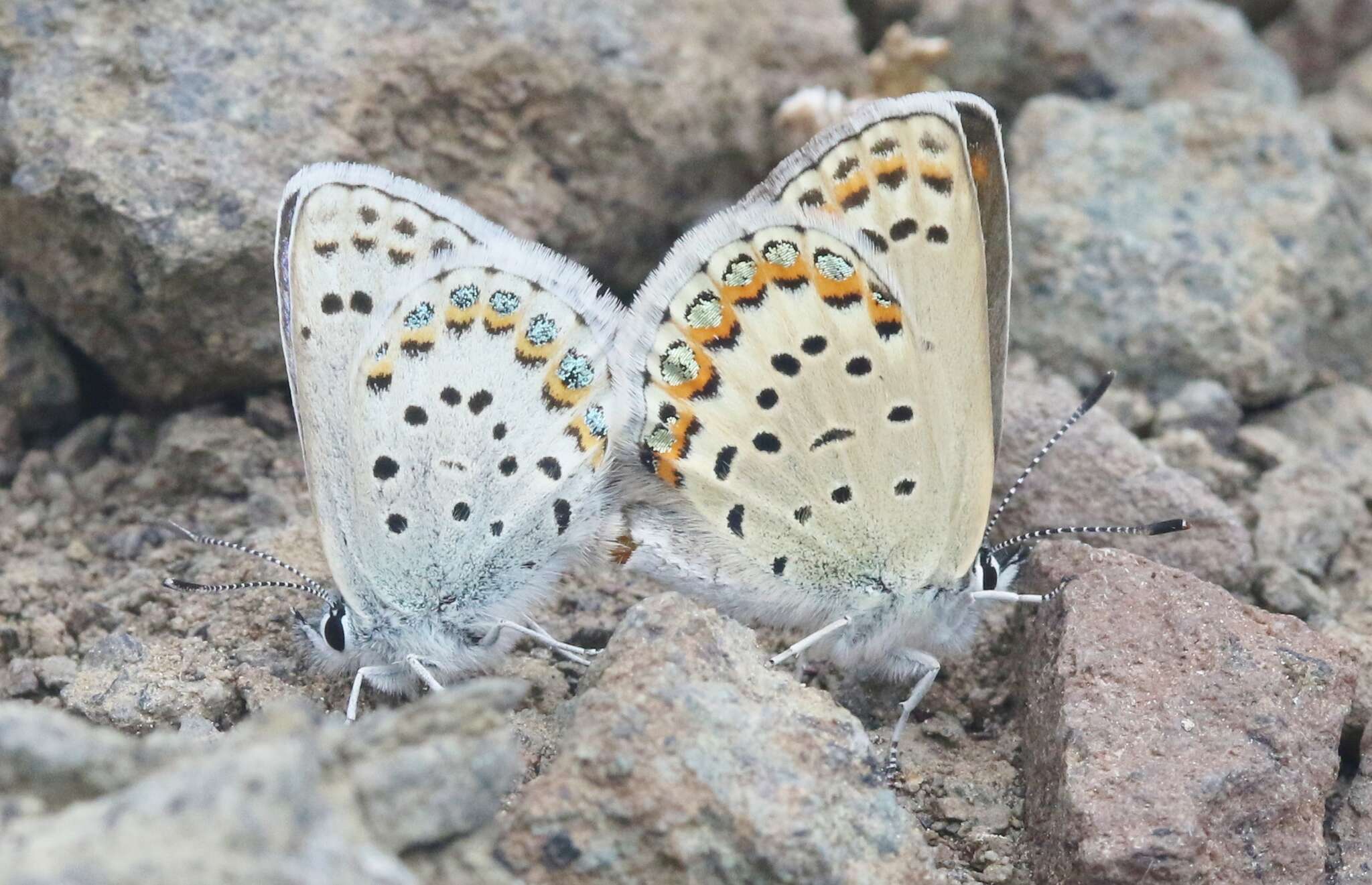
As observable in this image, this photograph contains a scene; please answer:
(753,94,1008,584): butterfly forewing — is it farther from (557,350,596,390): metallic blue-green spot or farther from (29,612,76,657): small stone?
(29,612,76,657): small stone

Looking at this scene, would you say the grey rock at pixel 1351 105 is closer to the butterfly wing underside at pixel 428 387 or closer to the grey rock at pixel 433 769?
the butterfly wing underside at pixel 428 387

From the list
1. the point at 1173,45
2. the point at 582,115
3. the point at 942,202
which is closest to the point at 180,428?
the point at 582,115

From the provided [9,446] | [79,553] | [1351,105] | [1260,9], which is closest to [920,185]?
[79,553]

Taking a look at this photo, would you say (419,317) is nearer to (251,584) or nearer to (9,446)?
(251,584)

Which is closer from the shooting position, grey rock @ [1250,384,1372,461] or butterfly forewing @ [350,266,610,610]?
butterfly forewing @ [350,266,610,610]

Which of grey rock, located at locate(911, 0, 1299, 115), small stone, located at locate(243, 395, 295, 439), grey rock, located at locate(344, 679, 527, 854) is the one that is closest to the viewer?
grey rock, located at locate(344, 679, 527, 854)

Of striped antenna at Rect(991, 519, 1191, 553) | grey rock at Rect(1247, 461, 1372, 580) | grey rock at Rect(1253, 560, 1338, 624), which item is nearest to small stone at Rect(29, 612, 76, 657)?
striped antenna at Rect(991, 519, 1191, 553)

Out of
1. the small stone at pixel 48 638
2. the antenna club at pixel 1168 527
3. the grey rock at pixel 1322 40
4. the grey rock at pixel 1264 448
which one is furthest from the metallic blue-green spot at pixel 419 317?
the grey rock at pixel 1322 40
